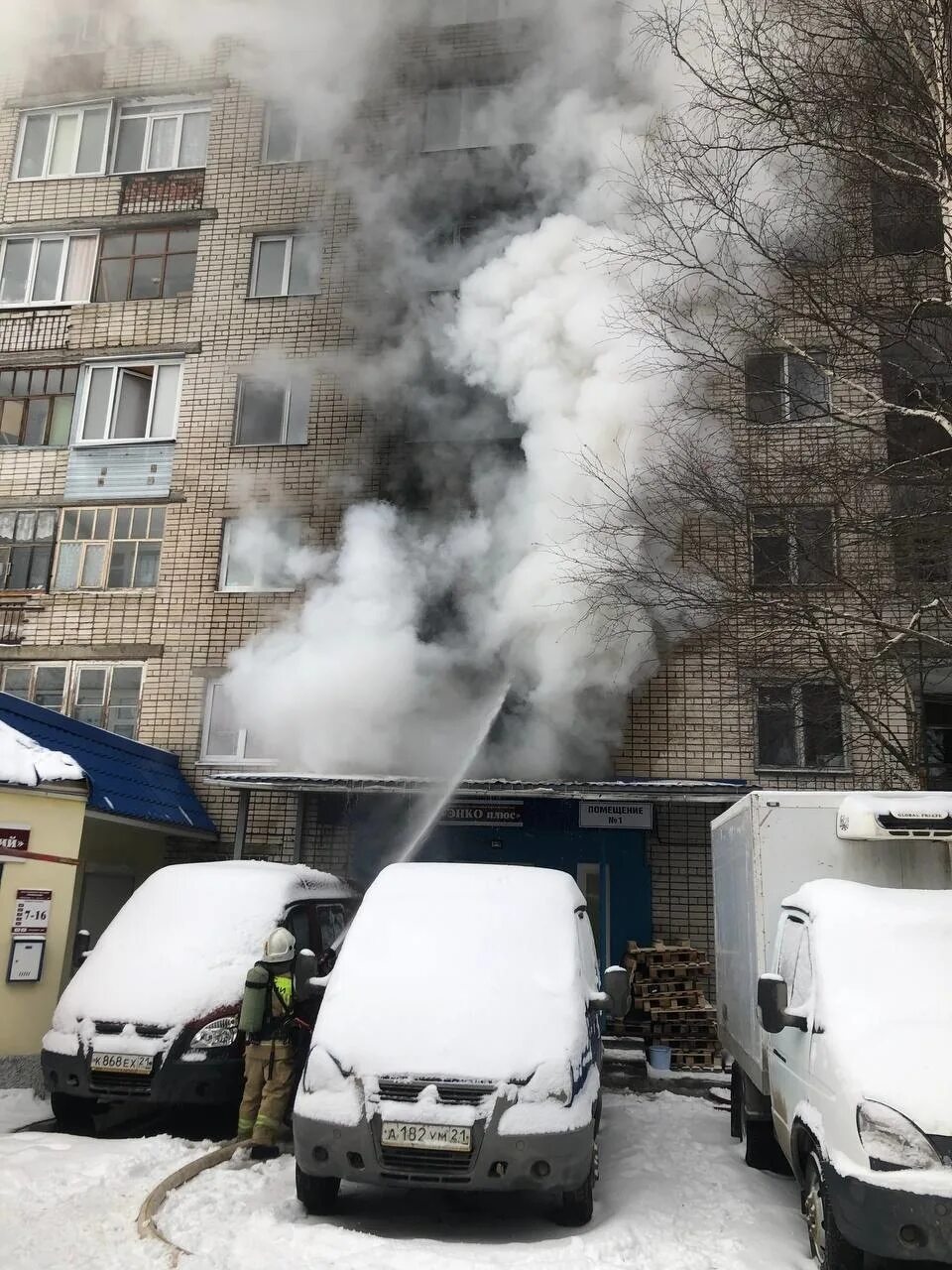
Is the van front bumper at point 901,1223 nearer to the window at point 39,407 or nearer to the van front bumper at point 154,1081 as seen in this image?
the van front bumper at point 154,1081

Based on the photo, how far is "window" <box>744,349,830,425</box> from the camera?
7.80m

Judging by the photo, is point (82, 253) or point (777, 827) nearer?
point (777, 827)

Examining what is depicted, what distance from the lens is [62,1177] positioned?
530cm

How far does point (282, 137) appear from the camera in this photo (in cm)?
1694

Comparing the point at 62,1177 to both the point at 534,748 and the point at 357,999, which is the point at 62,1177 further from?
the point at 534,748

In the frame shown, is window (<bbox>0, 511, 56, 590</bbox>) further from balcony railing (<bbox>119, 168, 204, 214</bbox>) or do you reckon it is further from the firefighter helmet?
the firefighter helmet

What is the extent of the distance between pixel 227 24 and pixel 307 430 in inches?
313

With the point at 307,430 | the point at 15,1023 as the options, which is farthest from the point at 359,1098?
the point at 307,430

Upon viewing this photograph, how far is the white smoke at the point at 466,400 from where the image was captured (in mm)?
12703

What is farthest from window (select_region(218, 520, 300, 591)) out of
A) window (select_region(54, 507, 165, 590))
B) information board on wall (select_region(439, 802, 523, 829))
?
information board on wall (select_region(439, 802, 523, 829))

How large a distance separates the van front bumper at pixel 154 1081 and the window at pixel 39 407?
12.2 meters

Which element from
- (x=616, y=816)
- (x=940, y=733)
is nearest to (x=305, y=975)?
(x=616, y=816)

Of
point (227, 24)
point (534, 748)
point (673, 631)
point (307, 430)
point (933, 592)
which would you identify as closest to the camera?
point (933, 592)

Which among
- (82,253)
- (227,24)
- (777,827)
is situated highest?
(227,24)
